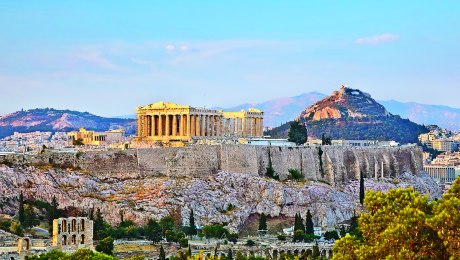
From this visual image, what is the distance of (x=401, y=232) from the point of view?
28.5 m

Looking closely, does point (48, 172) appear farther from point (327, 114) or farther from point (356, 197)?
point (327, 114)

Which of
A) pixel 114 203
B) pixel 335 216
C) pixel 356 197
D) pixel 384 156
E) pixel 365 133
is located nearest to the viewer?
pixel 114 203

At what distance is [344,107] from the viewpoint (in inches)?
6781

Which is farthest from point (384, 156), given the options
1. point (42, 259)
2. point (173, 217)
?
point (42, 259)

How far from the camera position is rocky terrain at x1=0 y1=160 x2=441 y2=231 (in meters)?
65.2

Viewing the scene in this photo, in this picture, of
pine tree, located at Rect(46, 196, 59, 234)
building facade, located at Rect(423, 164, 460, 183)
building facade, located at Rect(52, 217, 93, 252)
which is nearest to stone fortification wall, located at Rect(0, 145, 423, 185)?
pine tree, located at Rect(46, 196, 59, 234)

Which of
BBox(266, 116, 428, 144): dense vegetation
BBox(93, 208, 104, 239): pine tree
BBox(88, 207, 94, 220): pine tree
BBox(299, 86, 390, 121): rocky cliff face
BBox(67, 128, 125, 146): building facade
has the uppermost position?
BBox(299, 86, 390, 121): rocky cliff face

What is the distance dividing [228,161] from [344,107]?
96.9 m

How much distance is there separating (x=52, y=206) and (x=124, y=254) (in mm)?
9767

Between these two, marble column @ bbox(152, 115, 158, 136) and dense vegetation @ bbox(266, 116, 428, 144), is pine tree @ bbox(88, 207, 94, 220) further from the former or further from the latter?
dense vegetation @ bbox(266, 116, 428, 144)

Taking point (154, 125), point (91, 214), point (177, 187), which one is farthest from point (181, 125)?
point (91, 214)

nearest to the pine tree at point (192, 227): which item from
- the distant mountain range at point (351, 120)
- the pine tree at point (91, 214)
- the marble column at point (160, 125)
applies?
the pine tree at point (91, 214)

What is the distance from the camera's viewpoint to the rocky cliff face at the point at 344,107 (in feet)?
552

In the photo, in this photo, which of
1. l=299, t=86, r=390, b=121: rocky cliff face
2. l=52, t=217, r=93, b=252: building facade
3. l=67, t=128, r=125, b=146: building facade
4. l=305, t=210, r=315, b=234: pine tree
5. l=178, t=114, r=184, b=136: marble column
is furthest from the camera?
l=299, t=86, r=390, b=121: rocky cliff face
